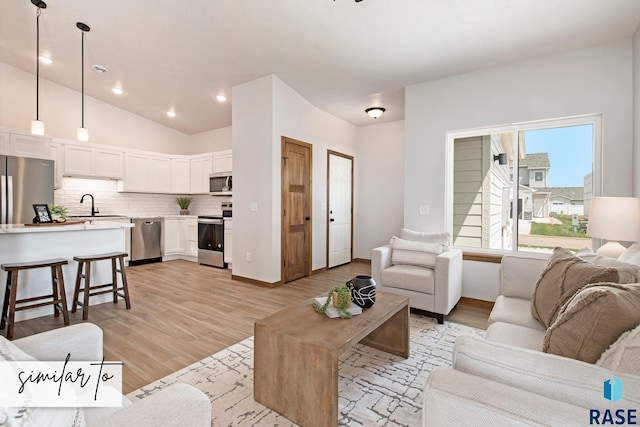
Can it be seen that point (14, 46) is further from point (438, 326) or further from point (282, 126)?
point (438, 326)

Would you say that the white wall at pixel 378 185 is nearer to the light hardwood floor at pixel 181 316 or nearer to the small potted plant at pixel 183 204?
the light hardwood floor at pixel 181 316

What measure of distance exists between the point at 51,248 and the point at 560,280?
4.48m

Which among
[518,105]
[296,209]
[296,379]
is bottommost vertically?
[296,379]

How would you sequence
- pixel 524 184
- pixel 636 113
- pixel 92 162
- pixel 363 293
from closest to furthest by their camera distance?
pixel 363 293 → pixel 636 113 → pixel 524 184 → pixel 92 162

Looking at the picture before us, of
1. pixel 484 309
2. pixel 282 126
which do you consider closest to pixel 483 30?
pixel 282 126

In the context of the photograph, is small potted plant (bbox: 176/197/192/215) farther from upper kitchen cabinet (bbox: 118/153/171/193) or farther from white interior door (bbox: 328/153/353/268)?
white interior door (bbox: 328/153/353/268)

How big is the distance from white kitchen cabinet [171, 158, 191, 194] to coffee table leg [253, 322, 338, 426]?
18.3 feet

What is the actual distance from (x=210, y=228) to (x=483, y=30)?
5136mm

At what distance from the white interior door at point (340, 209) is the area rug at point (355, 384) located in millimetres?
3147

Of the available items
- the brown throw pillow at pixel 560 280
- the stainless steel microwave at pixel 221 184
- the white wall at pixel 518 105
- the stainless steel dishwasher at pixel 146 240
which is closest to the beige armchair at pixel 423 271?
the white wall at pixel 518 105

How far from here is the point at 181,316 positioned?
3.21m

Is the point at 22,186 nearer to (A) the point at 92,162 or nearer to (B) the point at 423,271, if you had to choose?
(A) the point at 92,162

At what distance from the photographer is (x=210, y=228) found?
5.79 m

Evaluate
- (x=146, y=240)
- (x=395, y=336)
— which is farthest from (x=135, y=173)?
(x=395, y=336)
